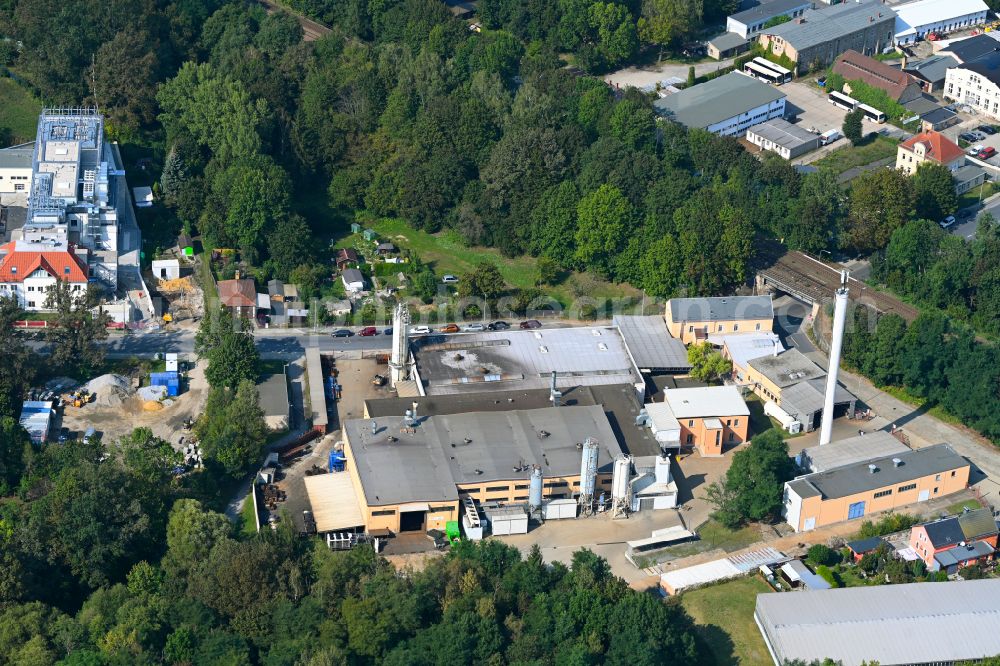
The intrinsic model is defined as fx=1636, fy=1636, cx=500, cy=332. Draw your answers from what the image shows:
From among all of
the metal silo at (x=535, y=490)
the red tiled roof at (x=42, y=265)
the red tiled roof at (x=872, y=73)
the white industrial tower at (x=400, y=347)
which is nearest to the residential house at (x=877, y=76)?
the red tiled roof at (x=872, y=73)

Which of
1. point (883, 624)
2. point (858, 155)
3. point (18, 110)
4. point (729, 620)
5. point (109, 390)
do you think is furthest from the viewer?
point (858, 155)

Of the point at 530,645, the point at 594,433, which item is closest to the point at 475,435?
the point at 594,433

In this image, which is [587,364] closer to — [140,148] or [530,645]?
[530,645]

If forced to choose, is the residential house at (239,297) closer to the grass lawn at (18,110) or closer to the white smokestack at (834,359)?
the grass lawn at (18,110)

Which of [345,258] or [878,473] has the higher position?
[345,258]

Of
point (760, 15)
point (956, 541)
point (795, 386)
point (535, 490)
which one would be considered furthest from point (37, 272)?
point (760, 15)

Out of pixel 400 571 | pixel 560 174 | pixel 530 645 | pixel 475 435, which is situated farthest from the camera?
pixel 560 174

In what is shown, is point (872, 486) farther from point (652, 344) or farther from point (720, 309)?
point (652, 344)

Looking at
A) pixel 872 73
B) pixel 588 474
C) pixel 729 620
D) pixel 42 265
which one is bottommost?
pixel 729 620
